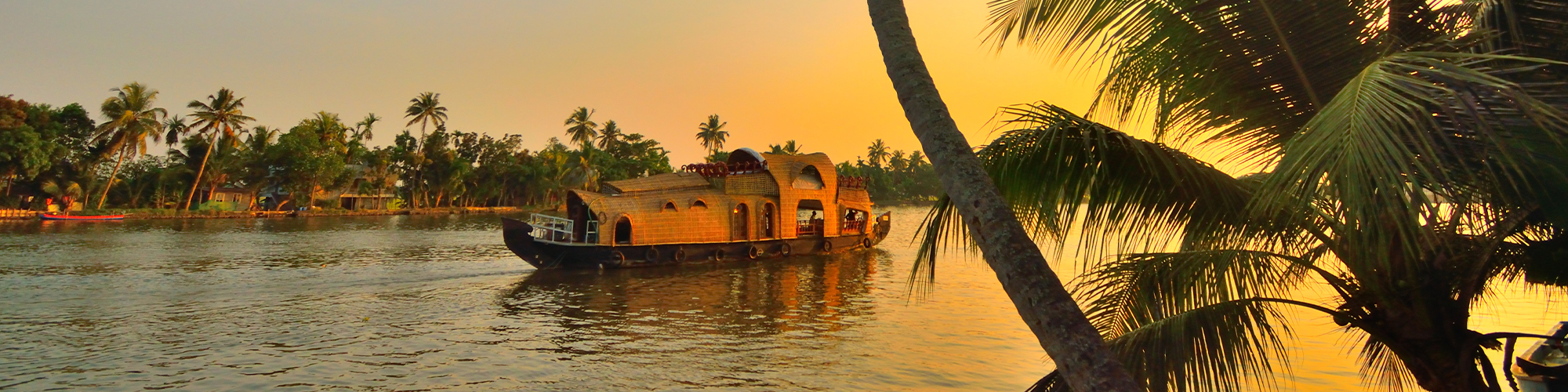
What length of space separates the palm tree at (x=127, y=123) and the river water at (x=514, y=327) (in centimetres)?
2181

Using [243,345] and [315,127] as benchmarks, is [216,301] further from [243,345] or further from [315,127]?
[315,127]

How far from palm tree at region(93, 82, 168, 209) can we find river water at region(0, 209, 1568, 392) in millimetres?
21813

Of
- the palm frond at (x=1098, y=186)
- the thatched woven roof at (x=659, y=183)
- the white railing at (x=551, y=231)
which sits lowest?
the white railing at (x=551, y=231)

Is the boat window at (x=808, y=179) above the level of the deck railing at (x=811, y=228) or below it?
above

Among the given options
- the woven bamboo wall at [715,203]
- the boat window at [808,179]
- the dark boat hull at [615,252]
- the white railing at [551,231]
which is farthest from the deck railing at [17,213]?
the boat window at [808,179]

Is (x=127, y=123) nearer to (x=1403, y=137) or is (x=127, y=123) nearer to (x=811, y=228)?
(x=811, y=228)

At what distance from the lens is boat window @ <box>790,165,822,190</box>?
23.0m

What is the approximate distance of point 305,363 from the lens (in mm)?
9953

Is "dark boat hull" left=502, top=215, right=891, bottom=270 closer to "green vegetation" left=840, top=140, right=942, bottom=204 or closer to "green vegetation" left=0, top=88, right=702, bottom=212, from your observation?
"green vegetation" left=0, top=88, right=702, bottom=212

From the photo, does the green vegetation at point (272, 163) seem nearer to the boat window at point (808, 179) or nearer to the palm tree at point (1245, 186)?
the boat window at point (808, 179)

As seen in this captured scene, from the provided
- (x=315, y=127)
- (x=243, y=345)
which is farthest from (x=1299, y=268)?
(x=315, y=127)

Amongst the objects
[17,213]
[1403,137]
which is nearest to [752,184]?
[1403,137]

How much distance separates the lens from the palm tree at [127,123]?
128 feet

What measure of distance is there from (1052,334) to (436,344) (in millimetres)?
10171
